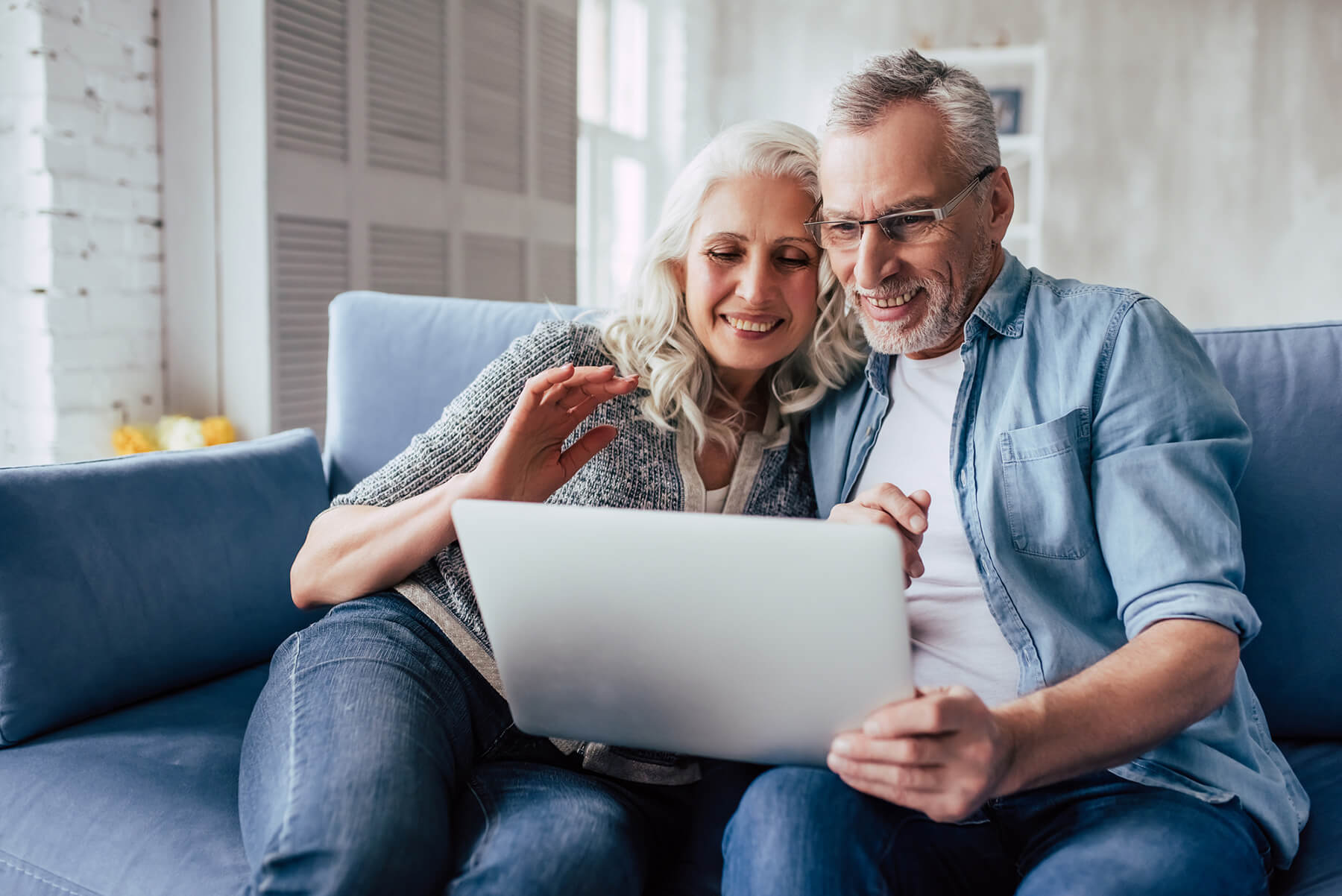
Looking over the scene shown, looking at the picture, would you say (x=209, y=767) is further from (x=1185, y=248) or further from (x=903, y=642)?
(x=1185, y=248)

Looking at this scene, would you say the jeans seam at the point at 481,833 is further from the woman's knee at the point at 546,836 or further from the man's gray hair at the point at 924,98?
the man's gray hair at the point at 924,98

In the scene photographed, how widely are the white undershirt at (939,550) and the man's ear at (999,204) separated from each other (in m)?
0.16

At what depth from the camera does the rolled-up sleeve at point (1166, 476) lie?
3.36 ft

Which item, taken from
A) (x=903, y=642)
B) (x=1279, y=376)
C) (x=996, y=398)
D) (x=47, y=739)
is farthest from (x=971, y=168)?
(x=47, y=739)

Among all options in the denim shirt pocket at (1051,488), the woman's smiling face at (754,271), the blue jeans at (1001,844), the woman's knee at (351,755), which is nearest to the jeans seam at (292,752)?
the woman's knee at (351,755)

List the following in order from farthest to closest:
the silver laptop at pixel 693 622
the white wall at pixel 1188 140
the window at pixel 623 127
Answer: the white wall at pixel 1188 140 → the window at pixel 623 127 → the silver laptop at pixel 693 622

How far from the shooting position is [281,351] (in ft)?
9.03

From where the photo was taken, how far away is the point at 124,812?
3.85ft

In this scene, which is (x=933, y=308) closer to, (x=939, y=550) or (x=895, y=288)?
(x=895, y=288)

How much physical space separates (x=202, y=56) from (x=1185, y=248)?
16.2 feet

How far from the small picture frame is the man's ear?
473 centimetres

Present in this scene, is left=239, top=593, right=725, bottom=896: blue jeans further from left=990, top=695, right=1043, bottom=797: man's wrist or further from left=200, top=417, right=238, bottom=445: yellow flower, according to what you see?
left=200, top=417, right=238, bottom=445: yellow flower

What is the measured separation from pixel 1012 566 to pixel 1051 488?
10 centimetres

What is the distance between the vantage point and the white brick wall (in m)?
2.36
